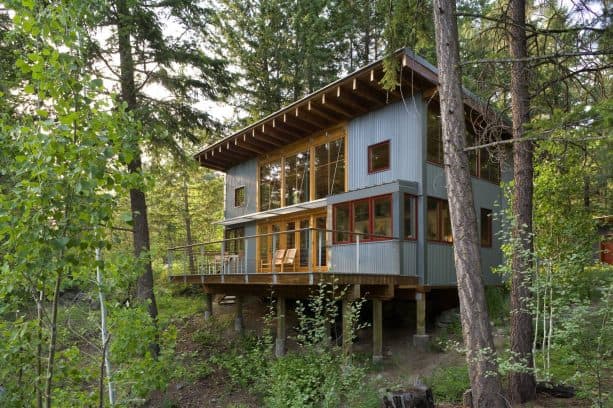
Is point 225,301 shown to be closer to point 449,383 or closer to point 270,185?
point 270,185

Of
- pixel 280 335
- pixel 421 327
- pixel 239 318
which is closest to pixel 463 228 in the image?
pixel 421 327

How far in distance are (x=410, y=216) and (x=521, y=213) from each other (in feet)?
13.1

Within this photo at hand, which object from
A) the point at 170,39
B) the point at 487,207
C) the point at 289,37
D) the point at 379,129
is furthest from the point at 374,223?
the point at 289,37

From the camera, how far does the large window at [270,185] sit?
Answer: 15.0 metres

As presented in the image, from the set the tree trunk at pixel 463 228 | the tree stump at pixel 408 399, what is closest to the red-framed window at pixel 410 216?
the tree trunk at pixel 463 228

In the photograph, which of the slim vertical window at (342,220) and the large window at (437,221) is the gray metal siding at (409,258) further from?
the slim vertical window at (342,220)

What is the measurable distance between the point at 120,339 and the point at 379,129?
29.6 ft

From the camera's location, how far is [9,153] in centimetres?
275

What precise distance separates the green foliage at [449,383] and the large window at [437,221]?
11.0 ft

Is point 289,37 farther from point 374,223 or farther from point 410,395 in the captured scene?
point 410,395

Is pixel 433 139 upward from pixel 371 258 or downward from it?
upward

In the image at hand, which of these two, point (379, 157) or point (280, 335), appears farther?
point (379, 157)

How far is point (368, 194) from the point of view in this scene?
1097 cm

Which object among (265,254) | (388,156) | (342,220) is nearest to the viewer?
(388,156)
